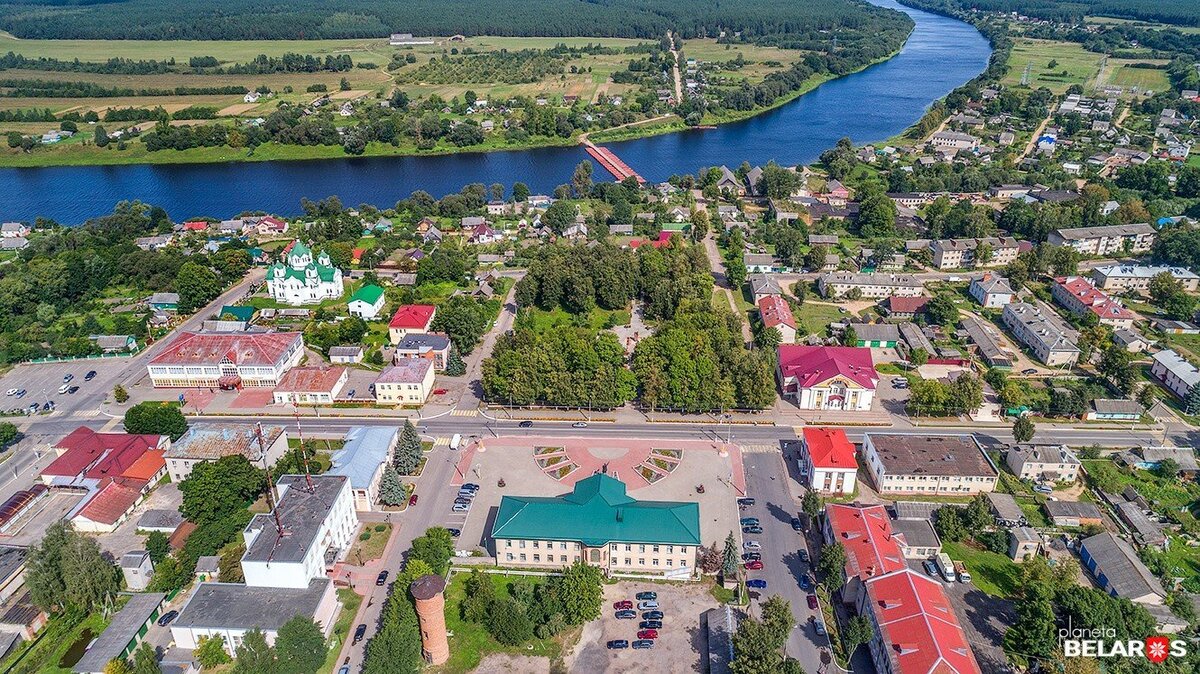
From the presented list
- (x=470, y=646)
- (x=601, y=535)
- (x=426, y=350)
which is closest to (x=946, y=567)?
(x=601, y=535)

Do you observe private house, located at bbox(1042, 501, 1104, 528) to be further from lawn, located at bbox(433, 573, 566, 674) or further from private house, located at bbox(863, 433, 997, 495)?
lawn, located at bbox(433, 573, 566, 674)

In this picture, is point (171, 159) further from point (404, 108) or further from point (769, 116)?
point (769, 116)

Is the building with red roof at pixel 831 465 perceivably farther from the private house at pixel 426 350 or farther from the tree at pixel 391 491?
the private house at pixel 426 350

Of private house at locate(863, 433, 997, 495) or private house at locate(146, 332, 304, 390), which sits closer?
private house at locate(863, 433, 997, 495)

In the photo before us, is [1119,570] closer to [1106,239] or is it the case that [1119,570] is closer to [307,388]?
[307,388]

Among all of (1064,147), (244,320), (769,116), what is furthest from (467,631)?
(769,116)

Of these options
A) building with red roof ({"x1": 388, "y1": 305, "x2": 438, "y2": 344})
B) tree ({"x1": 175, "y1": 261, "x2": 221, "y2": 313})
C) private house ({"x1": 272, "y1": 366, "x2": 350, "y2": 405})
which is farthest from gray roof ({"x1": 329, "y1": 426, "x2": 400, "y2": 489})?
tree ({"x1": 175, "y1": 261, "x2": 221, "y2": 313})

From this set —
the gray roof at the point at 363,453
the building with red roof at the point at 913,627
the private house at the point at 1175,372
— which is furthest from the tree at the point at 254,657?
the private house at the point at 1175,372
